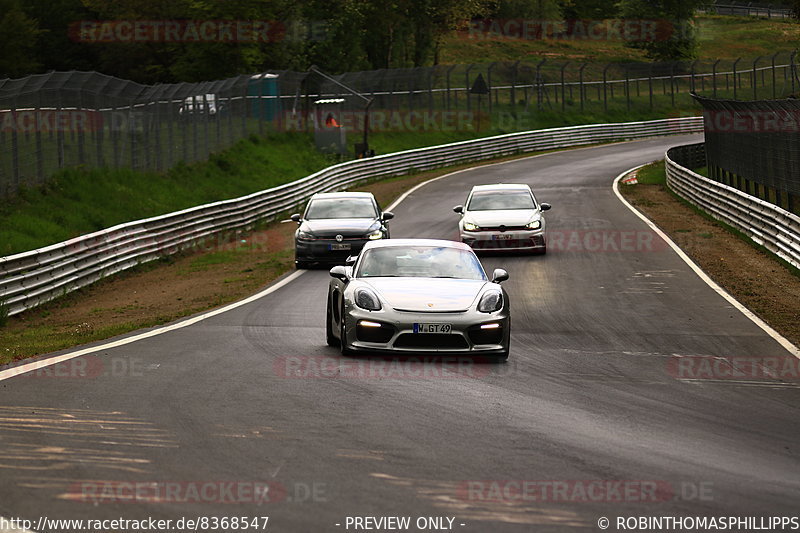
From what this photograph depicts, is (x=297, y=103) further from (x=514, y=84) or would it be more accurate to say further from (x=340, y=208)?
(x=340, y=208)

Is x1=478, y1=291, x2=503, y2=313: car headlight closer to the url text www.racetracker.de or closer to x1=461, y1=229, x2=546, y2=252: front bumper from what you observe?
the url text www.racetracker.de

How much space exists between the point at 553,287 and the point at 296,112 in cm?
3398

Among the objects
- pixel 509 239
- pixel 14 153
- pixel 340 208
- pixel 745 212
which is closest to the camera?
pixel 509 239

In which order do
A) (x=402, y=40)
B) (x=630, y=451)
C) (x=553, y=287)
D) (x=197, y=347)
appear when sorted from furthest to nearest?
(x=402, y=40)
(x=553, y=287)
(x=197, y=347)
(x=630, y=451)

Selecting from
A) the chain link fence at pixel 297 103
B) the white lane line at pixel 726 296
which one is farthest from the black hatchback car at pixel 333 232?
the chain link fence at pixel 297 103

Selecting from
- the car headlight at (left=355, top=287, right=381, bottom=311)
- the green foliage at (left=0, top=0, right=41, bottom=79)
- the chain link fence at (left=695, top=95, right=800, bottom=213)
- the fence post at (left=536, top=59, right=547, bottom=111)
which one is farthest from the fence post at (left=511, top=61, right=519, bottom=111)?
the car headlight at (left=355, top=287, right=381, bottom=311)

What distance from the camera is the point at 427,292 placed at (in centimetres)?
1252

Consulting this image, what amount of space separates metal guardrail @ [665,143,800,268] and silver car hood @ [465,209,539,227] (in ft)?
15.8

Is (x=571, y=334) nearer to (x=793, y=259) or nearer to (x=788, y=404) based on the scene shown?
(x=788, y=404)

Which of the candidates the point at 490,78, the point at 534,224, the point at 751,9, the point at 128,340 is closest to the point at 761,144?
the point at 534,224

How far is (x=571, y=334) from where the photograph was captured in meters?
14.6

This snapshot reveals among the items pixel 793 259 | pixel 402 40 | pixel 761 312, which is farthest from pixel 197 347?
pixel 402 40

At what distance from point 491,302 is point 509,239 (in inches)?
486

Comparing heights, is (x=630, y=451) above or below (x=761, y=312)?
above
